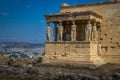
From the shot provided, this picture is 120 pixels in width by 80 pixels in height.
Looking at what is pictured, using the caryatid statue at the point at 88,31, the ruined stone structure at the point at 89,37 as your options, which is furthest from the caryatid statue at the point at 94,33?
the caryatid statue at the point at 88,31

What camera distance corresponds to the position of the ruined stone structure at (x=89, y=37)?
84.9 feet

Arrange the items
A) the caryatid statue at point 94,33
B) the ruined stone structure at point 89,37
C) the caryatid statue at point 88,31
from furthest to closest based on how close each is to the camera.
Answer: the caryatid statue at point 94,33, the ruined stone structure at point 89,37, the caryatid statue at point 88,31

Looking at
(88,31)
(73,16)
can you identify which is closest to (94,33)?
(88,31)

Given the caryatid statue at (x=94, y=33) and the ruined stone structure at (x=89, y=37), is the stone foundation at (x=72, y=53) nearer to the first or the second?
the ruined stone structure at (x=89, y=37)

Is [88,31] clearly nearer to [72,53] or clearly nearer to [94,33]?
[94,33]

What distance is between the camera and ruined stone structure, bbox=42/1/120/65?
25875 mm

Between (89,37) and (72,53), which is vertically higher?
(89,37)

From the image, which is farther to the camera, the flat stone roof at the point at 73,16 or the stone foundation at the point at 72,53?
the flat stone roof at the point at 73,16

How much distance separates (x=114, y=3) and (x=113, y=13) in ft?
3.22

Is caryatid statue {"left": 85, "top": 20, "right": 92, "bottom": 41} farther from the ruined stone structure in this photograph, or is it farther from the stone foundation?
the stone foundation

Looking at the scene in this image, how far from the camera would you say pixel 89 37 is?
84.4ft

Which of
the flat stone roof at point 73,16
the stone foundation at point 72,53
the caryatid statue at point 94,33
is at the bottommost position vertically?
the stone foundation at point 72,53

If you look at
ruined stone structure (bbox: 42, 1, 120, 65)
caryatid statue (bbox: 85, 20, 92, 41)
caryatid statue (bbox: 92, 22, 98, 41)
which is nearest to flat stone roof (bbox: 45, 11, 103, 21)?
ruined stone structure (bbox: 42, 1, 120, 65)

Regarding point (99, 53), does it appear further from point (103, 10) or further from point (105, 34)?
point (103, 10)
